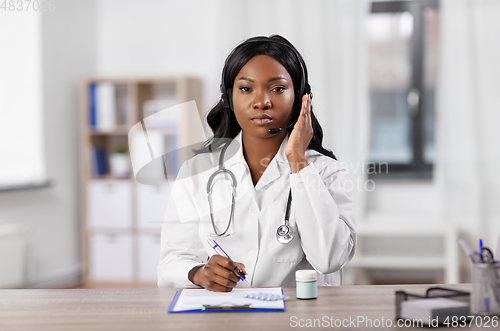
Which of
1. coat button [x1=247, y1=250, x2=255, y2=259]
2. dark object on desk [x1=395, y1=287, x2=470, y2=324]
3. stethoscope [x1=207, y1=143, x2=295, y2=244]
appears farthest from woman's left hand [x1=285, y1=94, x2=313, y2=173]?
dark object on desk [x1=395, y1=287, x2=470, y2=324]

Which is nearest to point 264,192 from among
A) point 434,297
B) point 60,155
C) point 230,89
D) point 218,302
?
point 230,89

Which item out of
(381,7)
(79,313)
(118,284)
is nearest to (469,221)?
(381,7)

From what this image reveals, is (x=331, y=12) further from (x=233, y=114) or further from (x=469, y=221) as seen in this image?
(x=233, y=114)

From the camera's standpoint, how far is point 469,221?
135 inches

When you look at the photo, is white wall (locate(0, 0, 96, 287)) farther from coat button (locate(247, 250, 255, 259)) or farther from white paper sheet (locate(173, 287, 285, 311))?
white paper sheet (locate(173, 287, 285, 311))

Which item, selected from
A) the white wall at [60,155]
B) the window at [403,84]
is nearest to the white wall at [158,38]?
the white wall at [60,155]

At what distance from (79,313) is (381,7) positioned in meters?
3.31

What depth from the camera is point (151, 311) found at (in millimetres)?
1048

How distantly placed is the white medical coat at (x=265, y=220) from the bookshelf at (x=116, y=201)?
214cm

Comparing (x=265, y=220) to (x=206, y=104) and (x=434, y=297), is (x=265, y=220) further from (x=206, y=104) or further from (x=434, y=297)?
(x=206, y=104)

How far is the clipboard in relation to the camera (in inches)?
40.8

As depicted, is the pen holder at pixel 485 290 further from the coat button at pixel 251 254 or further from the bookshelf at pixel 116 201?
the bookshelf at pixel 116 201

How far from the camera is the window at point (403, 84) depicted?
12.2 feet

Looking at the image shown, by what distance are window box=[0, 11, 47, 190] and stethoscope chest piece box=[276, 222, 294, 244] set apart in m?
2.33
